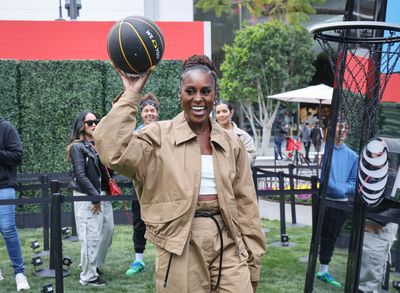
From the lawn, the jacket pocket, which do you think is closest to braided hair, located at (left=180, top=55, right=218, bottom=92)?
the jacket pocket

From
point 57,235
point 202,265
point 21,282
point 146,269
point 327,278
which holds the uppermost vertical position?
point 202,265

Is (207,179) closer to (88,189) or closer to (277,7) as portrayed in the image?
(88,189)

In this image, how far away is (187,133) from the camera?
319 cm

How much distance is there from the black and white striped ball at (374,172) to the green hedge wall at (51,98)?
6.11 metres

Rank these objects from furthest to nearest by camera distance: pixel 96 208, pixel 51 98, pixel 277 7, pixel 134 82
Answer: pixel 277 7
pixel 51 98
pixel 96 208
pixel 134 82

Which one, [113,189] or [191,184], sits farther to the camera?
[113,189]

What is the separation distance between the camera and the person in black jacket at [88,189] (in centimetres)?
610

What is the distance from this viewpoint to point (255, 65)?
1166 inches

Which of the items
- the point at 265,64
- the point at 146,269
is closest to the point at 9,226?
the point at 146,269

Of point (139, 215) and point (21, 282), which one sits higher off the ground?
point (139, 215)

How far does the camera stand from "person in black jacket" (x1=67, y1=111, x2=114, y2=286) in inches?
240

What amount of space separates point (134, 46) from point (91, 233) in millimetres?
3526

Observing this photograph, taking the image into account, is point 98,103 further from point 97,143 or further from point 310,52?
point 310,52

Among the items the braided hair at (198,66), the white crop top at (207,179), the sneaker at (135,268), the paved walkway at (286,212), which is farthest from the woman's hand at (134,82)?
the paved walkway at (286,212)
